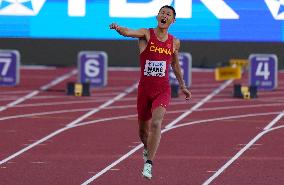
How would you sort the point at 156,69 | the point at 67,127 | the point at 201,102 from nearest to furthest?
the point at 156,69
the point at 67,127
the point at 201,102

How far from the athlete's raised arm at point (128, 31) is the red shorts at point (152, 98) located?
0.53 metres

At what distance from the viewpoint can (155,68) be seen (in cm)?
1179

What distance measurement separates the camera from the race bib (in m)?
11.8

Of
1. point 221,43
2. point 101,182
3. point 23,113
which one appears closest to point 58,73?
point 221,43

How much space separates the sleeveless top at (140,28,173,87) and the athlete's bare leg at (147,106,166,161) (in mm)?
308

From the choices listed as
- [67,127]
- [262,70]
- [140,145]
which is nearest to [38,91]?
[262,70]

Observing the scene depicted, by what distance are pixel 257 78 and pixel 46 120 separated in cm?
511

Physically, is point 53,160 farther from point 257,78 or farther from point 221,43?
point 221,43

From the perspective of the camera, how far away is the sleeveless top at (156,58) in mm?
11781

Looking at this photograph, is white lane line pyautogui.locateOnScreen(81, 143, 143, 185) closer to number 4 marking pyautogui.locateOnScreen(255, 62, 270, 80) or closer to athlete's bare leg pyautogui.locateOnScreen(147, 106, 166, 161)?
athlete's bare leg pyautogui.locateOnScreen(147, 106, 166, 161)

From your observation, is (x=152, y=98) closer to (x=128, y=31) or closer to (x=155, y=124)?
(x=155, y=124)

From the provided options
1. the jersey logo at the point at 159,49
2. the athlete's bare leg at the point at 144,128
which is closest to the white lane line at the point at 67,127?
the athlete's bare leg at the point at 144,128

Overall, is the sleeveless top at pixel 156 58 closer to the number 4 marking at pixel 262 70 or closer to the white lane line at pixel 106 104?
the white lane line at pixel 106 104

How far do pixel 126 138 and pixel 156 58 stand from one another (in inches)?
152
